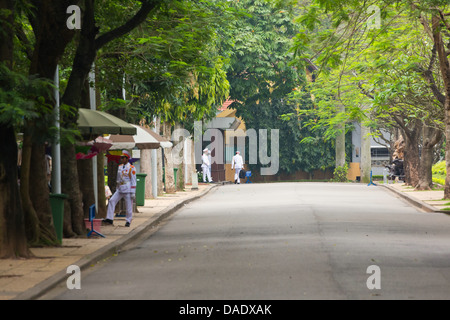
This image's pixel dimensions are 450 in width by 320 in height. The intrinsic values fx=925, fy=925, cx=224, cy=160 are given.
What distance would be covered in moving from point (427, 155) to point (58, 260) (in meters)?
27.3

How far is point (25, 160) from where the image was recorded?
54.2ft

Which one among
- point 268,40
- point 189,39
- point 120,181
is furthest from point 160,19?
point 268,40

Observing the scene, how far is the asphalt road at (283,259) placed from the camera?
1120 cm

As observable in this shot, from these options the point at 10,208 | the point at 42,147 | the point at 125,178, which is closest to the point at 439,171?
the point at 125,178

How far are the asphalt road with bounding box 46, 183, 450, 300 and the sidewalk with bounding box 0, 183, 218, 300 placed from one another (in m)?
0.30

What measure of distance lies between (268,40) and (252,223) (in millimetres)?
34712

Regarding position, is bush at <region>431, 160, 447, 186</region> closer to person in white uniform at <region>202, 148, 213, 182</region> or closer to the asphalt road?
person in white uniform at <region>202, 148, 213, 182</region>

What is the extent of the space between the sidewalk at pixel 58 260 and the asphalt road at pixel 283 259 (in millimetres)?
303

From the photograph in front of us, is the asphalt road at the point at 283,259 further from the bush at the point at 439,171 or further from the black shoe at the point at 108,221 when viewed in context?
the bush at the point at 439,171

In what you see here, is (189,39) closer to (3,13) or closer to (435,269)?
(3,13)

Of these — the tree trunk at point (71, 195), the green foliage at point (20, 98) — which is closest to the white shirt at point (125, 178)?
the tree trunk at point (71, 195)

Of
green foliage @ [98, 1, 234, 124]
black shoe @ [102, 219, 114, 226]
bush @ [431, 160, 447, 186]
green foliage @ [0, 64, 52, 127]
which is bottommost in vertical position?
black shoe @ [102, 219, 114, 226]

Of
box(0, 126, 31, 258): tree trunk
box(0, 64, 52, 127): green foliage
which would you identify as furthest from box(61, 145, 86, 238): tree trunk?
box(0, 64, 52, 127): green foliage

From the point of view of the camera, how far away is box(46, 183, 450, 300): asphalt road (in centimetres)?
1120
